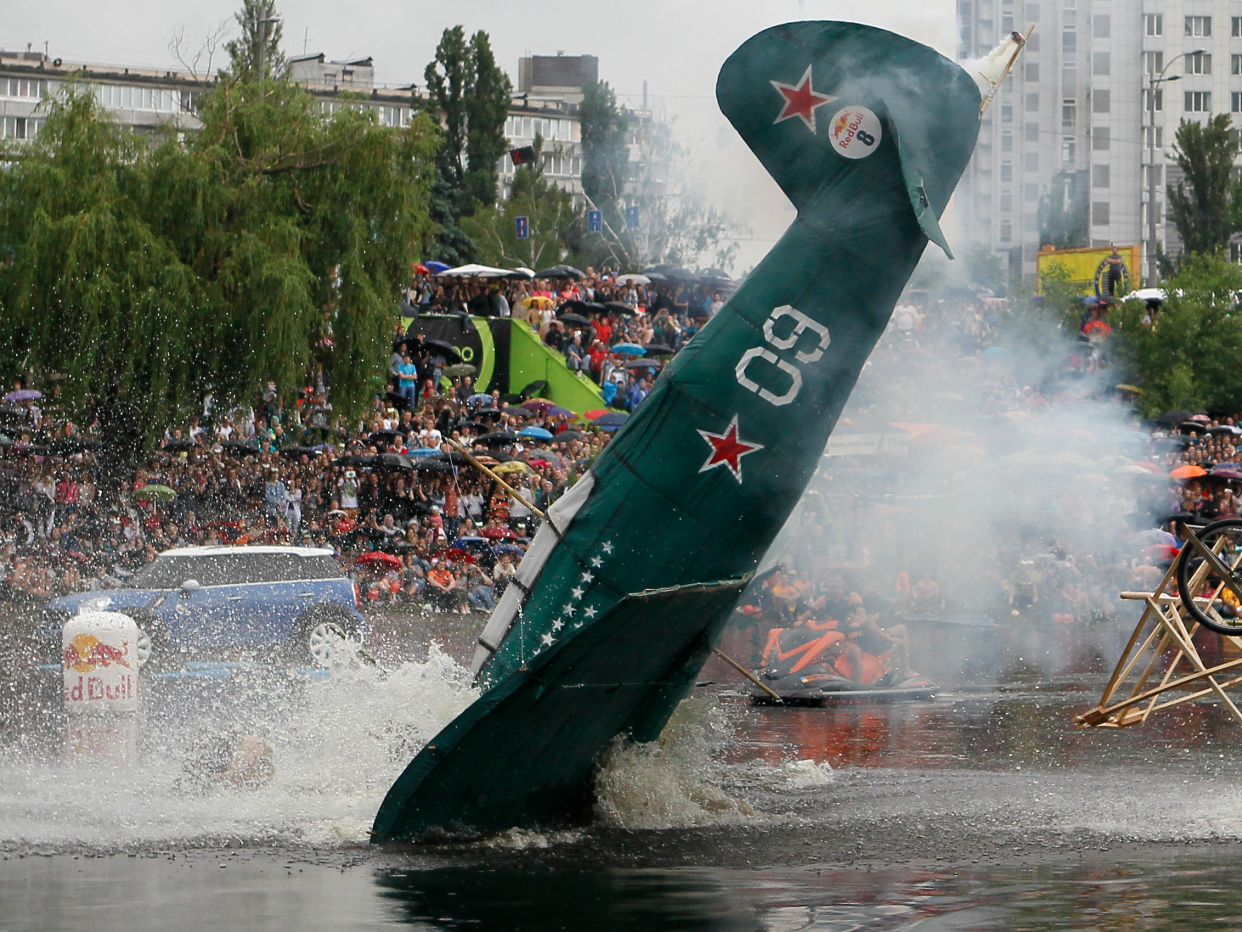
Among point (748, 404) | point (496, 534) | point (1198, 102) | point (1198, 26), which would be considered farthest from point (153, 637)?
point (1198, 102)

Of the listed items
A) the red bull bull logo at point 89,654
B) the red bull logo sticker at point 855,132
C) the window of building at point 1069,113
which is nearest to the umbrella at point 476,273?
the red bull bull logo at point 89,654

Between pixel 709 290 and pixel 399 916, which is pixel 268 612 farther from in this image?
pixel 709 290

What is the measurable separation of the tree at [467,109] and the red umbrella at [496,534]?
47.9 meters

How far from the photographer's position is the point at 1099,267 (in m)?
62.2

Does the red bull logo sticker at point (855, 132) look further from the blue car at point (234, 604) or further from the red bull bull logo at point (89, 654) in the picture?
the blue car at point (234, 604)

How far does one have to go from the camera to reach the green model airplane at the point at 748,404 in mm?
12859

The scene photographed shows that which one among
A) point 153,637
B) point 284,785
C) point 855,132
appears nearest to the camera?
point 855,132

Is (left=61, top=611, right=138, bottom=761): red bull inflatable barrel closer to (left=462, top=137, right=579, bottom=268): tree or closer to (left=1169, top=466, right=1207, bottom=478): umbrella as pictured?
(left=1169, top=466, right=1207, bottom=478): umbrella

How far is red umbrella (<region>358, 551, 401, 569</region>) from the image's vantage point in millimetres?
29734

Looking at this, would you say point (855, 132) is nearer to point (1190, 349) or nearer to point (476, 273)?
point (476, 273)

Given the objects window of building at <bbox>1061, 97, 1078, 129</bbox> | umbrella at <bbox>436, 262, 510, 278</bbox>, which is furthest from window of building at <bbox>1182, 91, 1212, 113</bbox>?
window of building at <bbox>1061, 97, 1078, 129</bbox>

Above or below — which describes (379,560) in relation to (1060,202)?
below

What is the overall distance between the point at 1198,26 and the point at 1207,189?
43.3 metres

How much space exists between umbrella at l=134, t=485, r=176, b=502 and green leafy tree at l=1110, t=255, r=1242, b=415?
2828 cm
